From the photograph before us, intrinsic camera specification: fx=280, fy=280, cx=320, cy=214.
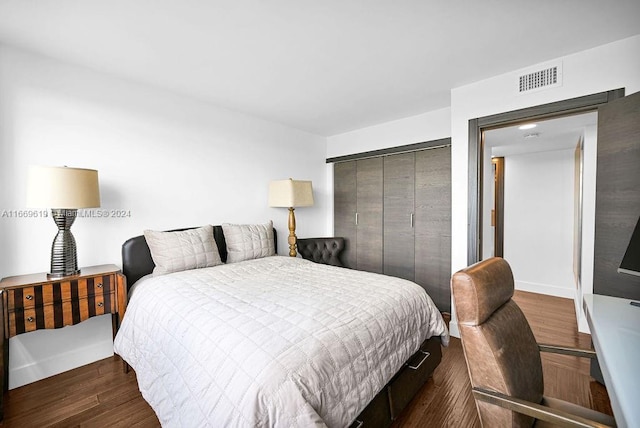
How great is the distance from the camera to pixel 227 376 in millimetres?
1181

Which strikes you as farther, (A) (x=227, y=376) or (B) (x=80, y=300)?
(B) (x=80, y=300)

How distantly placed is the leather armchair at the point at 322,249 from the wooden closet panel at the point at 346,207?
0.84ft

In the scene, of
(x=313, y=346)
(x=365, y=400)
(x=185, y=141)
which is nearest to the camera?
(x=313, y=346)

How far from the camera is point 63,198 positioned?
79.4 inches

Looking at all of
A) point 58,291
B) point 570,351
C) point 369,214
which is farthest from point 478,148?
point 58,291

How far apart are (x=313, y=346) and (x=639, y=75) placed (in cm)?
293

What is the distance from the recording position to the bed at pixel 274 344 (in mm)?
1129

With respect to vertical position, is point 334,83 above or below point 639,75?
above

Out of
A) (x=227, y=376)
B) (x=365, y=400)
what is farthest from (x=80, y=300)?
(x=365, y=400)

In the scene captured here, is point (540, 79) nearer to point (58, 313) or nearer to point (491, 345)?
point (491, 345)

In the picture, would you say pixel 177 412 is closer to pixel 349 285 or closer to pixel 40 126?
pixel 349 285

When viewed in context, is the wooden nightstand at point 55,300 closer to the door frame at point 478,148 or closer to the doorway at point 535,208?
the door frame at point 478,148

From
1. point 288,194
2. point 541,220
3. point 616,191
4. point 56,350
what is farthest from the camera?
point 541,220

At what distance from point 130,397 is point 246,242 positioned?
62.4 inches
